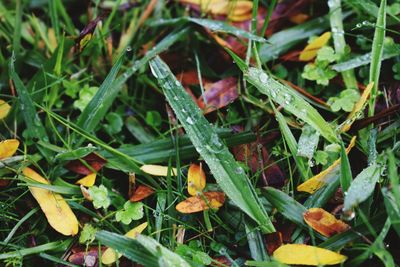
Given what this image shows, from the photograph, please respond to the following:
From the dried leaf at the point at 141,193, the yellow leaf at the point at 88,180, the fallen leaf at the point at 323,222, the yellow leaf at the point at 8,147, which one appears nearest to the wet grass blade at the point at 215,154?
the fallen leaf at the point at 323,222

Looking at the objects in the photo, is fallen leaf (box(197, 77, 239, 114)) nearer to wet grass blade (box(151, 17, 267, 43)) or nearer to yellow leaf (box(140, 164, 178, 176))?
wet grass blade (box(151, 17, 267, 43))

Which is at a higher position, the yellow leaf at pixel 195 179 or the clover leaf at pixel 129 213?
the yellow leaf at pixel 195 179

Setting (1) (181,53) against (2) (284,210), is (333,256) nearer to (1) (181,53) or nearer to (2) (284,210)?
(2) (284,210)

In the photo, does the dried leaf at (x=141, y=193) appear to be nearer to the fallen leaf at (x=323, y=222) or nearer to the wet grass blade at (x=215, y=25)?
the fallen leaf at (x=323, y=222)

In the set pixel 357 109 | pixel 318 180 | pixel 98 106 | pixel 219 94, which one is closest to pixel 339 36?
pixel 357 109

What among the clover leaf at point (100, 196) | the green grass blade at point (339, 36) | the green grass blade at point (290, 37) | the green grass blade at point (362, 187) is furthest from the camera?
the green grass blade at point (290, 37)

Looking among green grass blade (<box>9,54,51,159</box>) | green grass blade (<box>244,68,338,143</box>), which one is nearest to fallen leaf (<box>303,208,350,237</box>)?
green grass blade (<box>244,68,338,143</box>)

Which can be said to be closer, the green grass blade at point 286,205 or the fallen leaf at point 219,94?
the green grass blade at point 286,205
